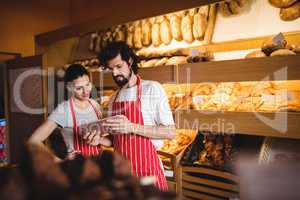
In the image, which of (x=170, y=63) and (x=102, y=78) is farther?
(x=102, y=78)

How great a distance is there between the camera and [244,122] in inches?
74.4

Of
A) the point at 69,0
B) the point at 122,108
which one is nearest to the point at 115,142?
the point at 122,108

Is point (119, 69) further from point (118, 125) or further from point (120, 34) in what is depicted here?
point (120, 34)

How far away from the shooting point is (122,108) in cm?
202

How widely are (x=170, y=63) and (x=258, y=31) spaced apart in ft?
2.41

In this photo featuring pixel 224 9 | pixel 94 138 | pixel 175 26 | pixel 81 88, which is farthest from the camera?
pixel 175 26

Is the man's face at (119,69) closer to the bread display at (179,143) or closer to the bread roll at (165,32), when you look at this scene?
the bread display at (179,143)

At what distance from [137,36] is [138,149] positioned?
4.85 ft

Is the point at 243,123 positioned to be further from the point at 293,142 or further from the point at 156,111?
the point at 156,111

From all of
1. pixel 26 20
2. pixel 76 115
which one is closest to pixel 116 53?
pixel 76 115

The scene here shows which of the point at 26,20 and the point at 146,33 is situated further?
the point at 26,20

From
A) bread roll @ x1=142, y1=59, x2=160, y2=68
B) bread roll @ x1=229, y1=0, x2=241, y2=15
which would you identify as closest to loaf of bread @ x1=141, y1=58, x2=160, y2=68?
bread roll @ x1=142, y1=59, x2=160, y2=68

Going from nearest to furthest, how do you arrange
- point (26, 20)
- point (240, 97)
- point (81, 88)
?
point (240, 97), point (81, 88), point (26, 20)

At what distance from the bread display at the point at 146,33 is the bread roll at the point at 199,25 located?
19.9 inches
